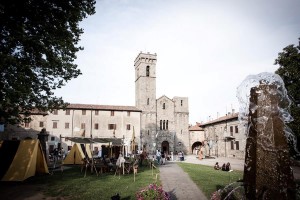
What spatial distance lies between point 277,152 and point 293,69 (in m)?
19.4

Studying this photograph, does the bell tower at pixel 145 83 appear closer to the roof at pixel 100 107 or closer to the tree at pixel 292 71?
the roof at pixel 100 107

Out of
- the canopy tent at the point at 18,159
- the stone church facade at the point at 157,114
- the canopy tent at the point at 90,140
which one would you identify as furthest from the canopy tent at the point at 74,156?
the stone church facade at the point at 157,114

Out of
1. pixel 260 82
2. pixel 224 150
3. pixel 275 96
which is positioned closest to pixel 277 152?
pixel 275 96

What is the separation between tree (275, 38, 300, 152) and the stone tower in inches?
1020

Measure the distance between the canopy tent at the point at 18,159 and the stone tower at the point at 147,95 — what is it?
94.4 feet

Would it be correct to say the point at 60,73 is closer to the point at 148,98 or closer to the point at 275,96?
the point at 275,96

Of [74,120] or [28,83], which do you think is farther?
[74,120]

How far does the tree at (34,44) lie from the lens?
369 inches

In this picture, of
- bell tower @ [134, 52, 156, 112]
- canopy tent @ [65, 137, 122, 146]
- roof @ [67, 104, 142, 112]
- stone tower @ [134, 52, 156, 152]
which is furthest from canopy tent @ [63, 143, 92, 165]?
bell tower @ [134, 52, 156, 112]

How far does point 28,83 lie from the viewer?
34.7 ft

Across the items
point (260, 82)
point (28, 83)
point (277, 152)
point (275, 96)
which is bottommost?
point (277, 152)

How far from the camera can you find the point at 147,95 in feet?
149

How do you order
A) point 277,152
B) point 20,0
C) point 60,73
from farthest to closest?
point 60,73 → point 20,0 → point 277,152

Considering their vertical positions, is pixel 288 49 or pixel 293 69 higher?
pixel 288 49
